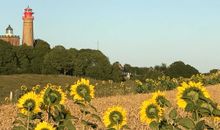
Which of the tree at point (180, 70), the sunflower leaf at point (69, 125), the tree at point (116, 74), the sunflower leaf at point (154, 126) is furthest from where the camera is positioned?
the tree at point (180, 70)

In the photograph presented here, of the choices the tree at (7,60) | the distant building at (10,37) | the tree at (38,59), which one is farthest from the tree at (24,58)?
the distant building at (10,37)

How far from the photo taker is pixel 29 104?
4.45 metres

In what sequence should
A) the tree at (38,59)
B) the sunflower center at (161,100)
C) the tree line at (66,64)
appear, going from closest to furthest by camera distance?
the sunflower center at (161,100) < the tree line at (66,64) < the tree at (38,59)

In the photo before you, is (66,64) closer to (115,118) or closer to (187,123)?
(115,118)

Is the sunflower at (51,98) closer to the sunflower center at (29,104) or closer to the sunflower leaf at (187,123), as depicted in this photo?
the sunflower center at (29,104)

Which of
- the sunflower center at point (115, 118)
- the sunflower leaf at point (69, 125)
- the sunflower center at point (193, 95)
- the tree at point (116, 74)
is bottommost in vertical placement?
the sunflower leaf at point (69, 125)

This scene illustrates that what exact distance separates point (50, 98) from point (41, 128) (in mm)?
871

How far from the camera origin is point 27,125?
4.28 metres

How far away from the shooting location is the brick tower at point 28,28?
3981 inches

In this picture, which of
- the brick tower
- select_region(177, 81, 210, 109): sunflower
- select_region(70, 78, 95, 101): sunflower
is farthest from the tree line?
select_region(177, 81, 210, 109): sunflower

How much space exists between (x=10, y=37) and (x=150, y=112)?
115 m

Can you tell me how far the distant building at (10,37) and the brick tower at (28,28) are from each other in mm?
9509

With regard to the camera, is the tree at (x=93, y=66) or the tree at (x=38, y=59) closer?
the tree at (x=93, y=66)

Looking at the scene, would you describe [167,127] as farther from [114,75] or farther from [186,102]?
[114,75]
